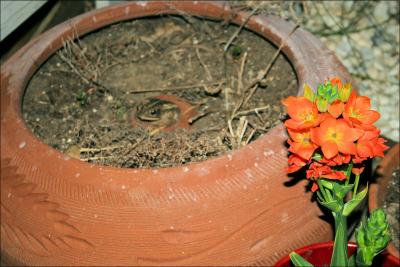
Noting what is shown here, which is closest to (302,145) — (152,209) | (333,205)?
(333,205)

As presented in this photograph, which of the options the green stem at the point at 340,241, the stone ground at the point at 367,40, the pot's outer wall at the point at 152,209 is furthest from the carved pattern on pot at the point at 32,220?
the stone ground at the point at 367,40

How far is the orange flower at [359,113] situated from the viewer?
1.15m

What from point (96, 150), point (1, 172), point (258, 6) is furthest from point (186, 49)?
point (1, 172)

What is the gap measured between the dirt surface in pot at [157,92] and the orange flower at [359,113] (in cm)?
48

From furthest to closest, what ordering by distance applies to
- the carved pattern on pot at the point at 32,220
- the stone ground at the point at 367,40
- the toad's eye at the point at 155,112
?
the stone ground at the point at 367,40 → the toad's eye at the point at 155,112 → the carved pattern on pot at the point at 32,220

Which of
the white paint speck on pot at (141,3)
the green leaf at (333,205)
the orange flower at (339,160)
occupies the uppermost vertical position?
the white paint speck on pot at (141,3)

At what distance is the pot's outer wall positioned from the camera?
1.43m

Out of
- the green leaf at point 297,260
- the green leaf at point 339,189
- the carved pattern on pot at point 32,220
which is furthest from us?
the carved pattern on pot at point 32,220

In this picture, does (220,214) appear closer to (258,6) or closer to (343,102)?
(343,102)

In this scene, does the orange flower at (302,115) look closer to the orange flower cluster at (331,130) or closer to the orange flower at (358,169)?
the orange flower cluster at (331,130)

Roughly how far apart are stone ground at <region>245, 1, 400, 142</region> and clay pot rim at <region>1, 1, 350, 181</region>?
906 mm

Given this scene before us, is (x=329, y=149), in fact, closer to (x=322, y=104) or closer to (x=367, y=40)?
(x=322, y=104)

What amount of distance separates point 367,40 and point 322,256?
5.83ft

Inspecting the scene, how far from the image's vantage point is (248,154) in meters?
1.48
